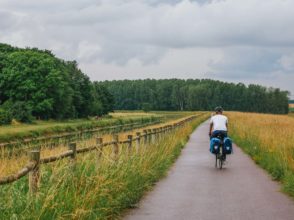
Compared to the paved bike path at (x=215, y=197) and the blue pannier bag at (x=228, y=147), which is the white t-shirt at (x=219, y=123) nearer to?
the blue pannier bag at (x=228, y=147)

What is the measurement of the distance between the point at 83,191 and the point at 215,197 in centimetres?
383

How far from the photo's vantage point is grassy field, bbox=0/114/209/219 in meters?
7.40

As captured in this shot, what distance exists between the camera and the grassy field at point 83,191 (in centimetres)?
740

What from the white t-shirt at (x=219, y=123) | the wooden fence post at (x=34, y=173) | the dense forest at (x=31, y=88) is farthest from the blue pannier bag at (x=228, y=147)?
the dense forest at (x=31, y=88)

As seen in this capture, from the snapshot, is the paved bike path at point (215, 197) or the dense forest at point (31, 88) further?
the dense forest at point (31, 88)

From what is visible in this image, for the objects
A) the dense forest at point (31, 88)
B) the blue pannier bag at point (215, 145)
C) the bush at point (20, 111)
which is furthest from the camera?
the dense forest at point (31, 88)

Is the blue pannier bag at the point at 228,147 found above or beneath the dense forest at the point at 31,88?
beneath

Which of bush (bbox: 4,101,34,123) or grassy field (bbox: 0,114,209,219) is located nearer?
grassy field (bbox: 0,114,209,219)

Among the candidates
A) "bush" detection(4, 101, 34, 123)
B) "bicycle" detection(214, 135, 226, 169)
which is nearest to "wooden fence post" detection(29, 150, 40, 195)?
"bicycle" detection(214, 135, 226, 169)

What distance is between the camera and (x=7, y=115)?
72.0m

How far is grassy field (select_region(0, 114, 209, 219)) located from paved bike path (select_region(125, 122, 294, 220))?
0.36 metres

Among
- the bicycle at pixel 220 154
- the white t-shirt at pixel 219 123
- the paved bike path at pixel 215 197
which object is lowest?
the paved bike path at pixel 215 197

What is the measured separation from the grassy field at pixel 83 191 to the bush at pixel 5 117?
58.4 meters

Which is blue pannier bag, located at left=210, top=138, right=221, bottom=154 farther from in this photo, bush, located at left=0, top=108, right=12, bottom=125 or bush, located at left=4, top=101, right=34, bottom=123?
bush, located at left=4, top=101, right=34, bottom=123
